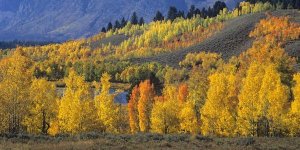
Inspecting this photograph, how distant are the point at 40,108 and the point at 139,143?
25.3 metres

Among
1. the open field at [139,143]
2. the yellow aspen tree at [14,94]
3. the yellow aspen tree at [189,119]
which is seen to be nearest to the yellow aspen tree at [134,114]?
the yellow aspen tree at [189,119]

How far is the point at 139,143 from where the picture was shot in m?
41.8

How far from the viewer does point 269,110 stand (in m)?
61.5

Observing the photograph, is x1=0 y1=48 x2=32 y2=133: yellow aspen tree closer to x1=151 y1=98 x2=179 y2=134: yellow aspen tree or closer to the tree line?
the tree line

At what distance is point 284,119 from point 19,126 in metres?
36.2

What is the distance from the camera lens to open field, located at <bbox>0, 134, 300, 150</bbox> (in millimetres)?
38062

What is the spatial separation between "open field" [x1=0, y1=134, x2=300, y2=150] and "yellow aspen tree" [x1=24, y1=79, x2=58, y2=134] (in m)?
18.5

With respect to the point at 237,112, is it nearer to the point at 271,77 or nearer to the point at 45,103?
the point at 271,77

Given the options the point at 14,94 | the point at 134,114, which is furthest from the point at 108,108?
the point at 134,114

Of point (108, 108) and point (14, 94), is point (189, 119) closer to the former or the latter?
point (108, 108)

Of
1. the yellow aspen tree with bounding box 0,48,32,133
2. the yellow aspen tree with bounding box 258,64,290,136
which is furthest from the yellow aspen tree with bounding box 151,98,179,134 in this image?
the yellow aspen tree with bounding box 0,48,32,133

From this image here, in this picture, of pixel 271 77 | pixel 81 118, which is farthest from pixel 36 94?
pixel 271 77

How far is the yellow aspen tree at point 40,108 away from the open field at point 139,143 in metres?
18.5

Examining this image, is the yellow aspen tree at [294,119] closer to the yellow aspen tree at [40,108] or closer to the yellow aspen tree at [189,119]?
the yellow aspen tree at [189,119]
